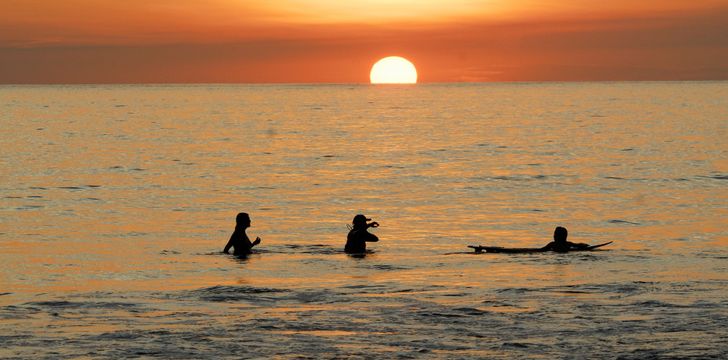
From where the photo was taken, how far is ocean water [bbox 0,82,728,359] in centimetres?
1543

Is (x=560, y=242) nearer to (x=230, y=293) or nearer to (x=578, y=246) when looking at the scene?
(x=578, y=246)

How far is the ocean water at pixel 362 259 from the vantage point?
50.6ft

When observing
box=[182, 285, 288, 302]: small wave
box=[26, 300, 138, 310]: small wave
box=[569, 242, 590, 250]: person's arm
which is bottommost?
→ box=[26, 300, 138, 310]: small wave

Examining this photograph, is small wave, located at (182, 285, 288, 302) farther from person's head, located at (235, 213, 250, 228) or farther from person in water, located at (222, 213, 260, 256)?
person in water, located at (222, 213, 260, 256)

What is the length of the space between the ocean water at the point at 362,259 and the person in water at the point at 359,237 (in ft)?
1.22

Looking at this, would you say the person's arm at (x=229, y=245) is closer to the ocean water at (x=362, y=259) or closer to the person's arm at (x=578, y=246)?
the ocean water at (x=362, y=259)

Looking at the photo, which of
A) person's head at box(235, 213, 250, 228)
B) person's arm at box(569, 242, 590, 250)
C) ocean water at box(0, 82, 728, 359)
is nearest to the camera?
ocean water at box(0, 82, 728, 359)

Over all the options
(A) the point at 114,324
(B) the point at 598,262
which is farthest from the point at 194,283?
(B) the point at 598,262

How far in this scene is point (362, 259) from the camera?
2575cm

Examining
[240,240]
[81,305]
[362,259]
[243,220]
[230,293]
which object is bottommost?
[81,305]

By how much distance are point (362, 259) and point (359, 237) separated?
0.69m

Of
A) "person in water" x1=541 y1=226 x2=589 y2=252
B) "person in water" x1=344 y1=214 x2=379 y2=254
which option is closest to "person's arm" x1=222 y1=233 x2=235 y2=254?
"person in water" x1=344 y1=214 x2=379 y2=254

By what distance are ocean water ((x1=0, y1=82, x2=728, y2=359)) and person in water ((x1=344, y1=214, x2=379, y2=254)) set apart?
0.37 metres

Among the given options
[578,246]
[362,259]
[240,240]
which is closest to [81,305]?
[240,240]
